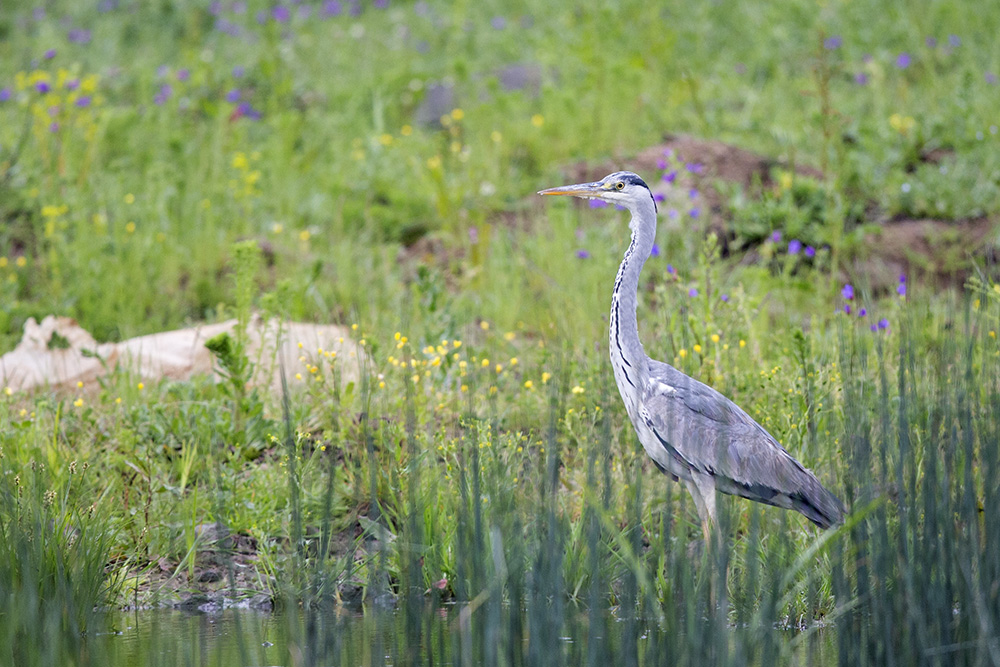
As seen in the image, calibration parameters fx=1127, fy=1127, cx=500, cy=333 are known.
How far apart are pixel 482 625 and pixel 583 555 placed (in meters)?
1.06

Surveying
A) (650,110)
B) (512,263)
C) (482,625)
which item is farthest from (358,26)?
(482,625)

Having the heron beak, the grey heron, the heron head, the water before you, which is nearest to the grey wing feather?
the grey heron

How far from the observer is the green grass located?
3041 mm

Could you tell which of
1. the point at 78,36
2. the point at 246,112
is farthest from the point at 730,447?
the point at 78,36

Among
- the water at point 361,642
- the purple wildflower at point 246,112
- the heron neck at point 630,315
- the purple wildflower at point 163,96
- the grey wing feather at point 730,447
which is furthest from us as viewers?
the purple wildflower at point 163,96

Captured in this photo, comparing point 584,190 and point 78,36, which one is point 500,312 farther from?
point 78,36

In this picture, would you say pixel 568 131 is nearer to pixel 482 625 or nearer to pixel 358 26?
pixel 358 26

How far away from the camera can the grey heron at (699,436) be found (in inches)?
161

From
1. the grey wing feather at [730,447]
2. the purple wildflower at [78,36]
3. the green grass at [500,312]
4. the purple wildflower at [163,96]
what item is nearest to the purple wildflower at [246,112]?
the green grass at [500,312]

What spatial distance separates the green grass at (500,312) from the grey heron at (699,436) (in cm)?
14

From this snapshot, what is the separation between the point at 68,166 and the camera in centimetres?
805

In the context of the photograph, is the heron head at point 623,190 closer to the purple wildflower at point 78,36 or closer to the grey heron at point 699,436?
the grey heron at point 699,436

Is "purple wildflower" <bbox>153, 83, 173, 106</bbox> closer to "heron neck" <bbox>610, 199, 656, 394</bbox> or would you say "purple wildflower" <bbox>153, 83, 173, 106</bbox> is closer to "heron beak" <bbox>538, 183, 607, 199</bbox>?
"heron beak" <bbox>538, 183, 607, 199</bbox>

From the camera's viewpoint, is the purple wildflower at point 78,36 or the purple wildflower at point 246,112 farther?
the purple wildflower at point 78,36
